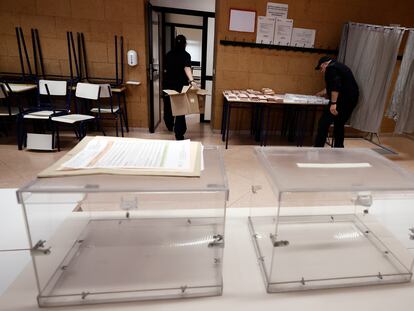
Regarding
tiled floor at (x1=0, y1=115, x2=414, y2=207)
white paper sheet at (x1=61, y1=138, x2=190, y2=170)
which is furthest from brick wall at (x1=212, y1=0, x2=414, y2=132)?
white paper sheet at (x1=61, y1=138, x2=190, y2=170)

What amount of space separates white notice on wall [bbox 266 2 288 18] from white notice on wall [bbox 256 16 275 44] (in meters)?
0.07

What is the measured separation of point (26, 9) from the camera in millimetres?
4051

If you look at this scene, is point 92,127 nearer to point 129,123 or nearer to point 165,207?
point 129,123

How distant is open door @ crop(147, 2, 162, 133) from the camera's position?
172 inches

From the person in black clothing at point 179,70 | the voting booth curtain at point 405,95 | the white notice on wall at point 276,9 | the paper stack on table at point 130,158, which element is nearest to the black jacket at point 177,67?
the person in black clothing at point 179,70

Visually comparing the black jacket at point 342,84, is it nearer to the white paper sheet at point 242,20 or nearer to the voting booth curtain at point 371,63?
the voting booth curtain at point 371,63

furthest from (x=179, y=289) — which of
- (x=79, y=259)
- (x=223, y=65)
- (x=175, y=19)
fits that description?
(x=175, y=19)

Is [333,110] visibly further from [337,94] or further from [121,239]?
[121,239]

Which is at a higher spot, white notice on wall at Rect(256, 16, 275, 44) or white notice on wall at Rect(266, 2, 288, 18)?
white notice on wall at Rect(266, 2, 288, 18)

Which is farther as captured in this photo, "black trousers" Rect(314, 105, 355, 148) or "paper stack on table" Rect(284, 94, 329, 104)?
"paper stack on table" Rect(284, 94, 329, 104)

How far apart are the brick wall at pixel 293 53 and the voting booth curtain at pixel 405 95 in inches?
46.6

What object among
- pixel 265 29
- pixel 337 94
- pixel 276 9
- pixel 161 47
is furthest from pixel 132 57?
pixel 337 94

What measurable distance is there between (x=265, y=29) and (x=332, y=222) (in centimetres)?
415

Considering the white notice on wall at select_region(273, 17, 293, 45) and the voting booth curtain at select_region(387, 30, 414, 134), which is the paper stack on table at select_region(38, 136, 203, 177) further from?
the white notice on wall at select_region(273, 17, 293, 45)
